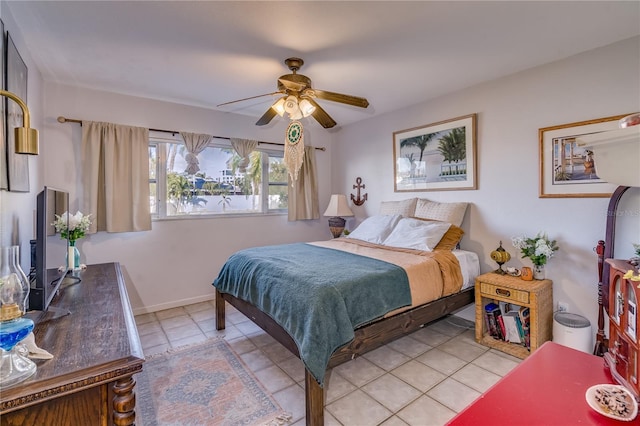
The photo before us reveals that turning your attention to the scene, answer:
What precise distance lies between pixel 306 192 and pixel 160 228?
6.77 feet

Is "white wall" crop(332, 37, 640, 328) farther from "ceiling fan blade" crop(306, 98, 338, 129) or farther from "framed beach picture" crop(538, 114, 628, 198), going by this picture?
"ceiling fan blade" crop(306, 98, 338, 129)

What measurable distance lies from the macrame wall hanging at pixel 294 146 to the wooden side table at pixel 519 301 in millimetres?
2041

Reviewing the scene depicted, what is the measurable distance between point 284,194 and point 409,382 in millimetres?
3117

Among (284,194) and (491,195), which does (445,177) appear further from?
(284,194)

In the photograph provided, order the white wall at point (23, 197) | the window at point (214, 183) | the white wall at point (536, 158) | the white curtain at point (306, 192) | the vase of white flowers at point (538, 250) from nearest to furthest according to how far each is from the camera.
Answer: the white wall at point (23, 197), the white wall at point (536, 158), the vase of white flowers at point (538, 250), the window at point (214, 183), the white curtain at point (306, 192)

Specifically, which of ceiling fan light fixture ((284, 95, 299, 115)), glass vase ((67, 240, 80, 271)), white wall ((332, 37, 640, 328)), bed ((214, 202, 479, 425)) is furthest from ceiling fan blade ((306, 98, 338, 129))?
glass vase ((67, 240, 80, 271))

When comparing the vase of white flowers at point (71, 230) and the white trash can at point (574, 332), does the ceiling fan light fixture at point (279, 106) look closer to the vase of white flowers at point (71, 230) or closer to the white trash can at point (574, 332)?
the vase of white flowers at point (71, 230)

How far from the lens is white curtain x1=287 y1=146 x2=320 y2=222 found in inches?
179

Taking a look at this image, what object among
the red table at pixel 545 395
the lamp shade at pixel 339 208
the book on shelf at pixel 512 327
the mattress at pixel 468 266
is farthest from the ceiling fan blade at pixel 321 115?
the book on shelf at pixel 512 327

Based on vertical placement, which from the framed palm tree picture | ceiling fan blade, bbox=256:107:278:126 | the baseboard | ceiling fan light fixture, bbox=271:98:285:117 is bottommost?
the baseboard

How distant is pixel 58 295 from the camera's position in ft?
5.63

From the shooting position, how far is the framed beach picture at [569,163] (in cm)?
242

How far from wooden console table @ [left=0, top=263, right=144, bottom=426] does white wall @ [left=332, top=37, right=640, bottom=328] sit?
3166 mm

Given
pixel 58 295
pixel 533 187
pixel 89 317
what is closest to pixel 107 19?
pixel 58 295
